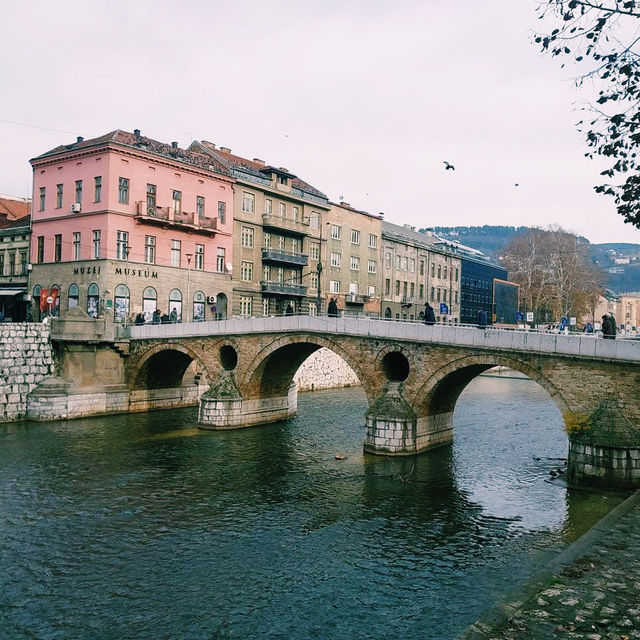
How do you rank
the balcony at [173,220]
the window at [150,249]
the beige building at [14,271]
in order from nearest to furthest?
1. the balcony at [173,220]
2. the window at [150,249]
3. the beige building at [14,271]

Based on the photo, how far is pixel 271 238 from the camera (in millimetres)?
51688

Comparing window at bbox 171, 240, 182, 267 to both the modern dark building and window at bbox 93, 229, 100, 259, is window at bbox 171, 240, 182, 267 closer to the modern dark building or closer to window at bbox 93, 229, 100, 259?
window at bbox 93, 229, 100, 259

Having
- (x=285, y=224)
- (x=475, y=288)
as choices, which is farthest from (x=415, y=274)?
(x=285, y=224)

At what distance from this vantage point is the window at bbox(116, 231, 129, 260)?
40.7m

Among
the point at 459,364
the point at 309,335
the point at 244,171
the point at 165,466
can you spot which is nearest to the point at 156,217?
the point at 244,171

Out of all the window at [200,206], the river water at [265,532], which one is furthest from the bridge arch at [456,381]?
the window at [200,206]

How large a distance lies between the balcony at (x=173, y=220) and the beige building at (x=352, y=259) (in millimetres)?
13774

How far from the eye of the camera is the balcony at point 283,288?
50375 millimetres

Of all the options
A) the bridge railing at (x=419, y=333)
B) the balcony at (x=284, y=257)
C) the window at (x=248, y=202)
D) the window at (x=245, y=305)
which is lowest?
the bridge railing at (x=419, y=333)

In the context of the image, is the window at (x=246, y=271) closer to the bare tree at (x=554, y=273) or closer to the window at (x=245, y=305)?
the window at (x=245, y=305)

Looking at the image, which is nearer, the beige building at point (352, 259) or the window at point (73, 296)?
the window at point (73, 296)

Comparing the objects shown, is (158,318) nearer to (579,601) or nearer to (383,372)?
(383,372)

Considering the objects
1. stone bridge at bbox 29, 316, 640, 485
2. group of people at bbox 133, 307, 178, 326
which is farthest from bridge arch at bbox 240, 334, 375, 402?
group of people at bbox 133, 307, 178, 326

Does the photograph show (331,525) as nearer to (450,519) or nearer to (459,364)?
(450,519)
